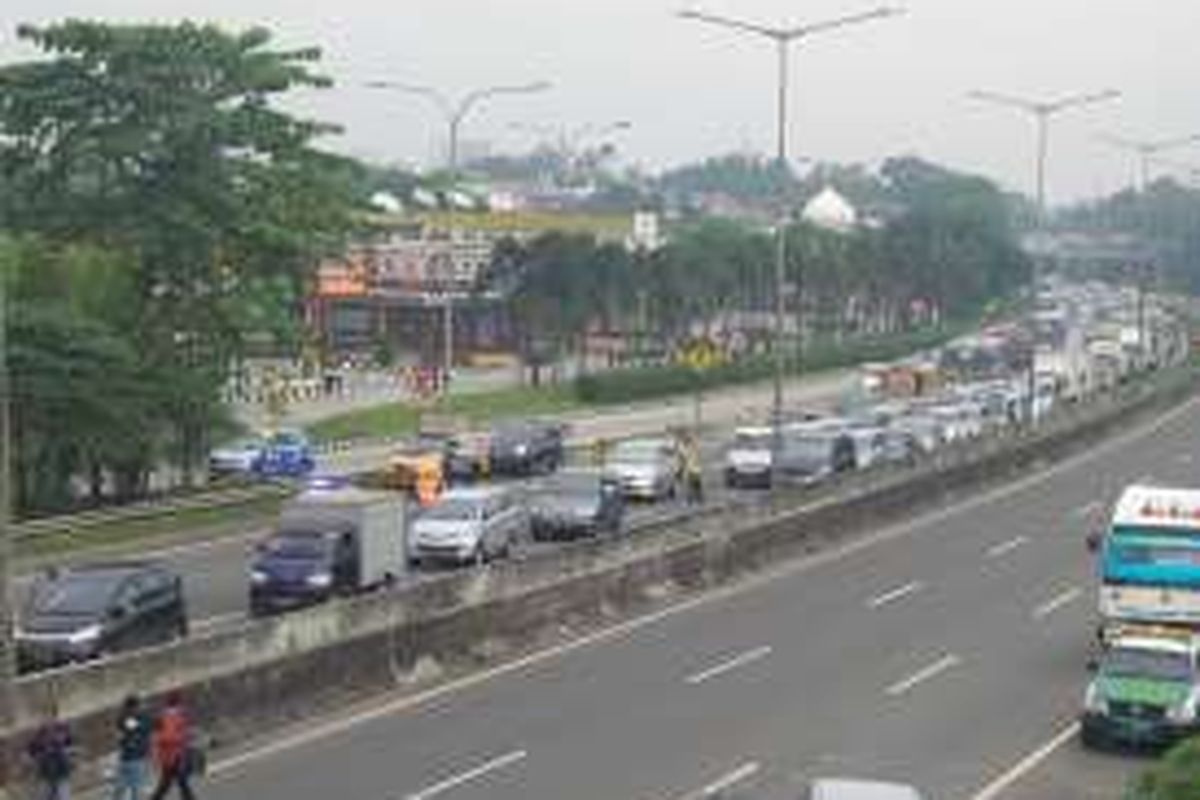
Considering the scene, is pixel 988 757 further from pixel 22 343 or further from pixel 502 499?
pixel 22 343

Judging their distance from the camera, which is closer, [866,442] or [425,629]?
[425,629]

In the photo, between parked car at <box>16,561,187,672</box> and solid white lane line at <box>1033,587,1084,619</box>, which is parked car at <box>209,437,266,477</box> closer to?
solid white lane line at <box>1033,587,1084,619</box>

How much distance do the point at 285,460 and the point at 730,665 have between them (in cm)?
3102

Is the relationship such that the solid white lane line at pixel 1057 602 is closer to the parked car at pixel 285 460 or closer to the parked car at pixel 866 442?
the parked car at pixel 866 442

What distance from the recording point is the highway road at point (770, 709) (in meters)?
30.2

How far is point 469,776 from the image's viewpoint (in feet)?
98.5

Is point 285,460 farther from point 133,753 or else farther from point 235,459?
point 133,753

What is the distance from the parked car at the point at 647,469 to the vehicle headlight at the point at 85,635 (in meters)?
28.4

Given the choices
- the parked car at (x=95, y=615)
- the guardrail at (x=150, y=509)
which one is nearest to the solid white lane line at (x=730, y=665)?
the parked car at (x=95, y=615)

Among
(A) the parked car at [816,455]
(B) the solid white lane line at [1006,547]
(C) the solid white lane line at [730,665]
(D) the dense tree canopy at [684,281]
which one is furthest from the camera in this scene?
(D) the dense tree canopy at [684,281]

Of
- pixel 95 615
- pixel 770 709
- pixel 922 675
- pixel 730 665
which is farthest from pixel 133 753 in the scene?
pixel 922 675

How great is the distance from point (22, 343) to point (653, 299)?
96243 millimetres

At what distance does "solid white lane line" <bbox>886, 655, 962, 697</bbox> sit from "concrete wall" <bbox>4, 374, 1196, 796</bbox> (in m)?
5.33

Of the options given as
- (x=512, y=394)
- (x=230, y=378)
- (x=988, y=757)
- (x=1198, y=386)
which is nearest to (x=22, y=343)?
(x=230, y=378)
